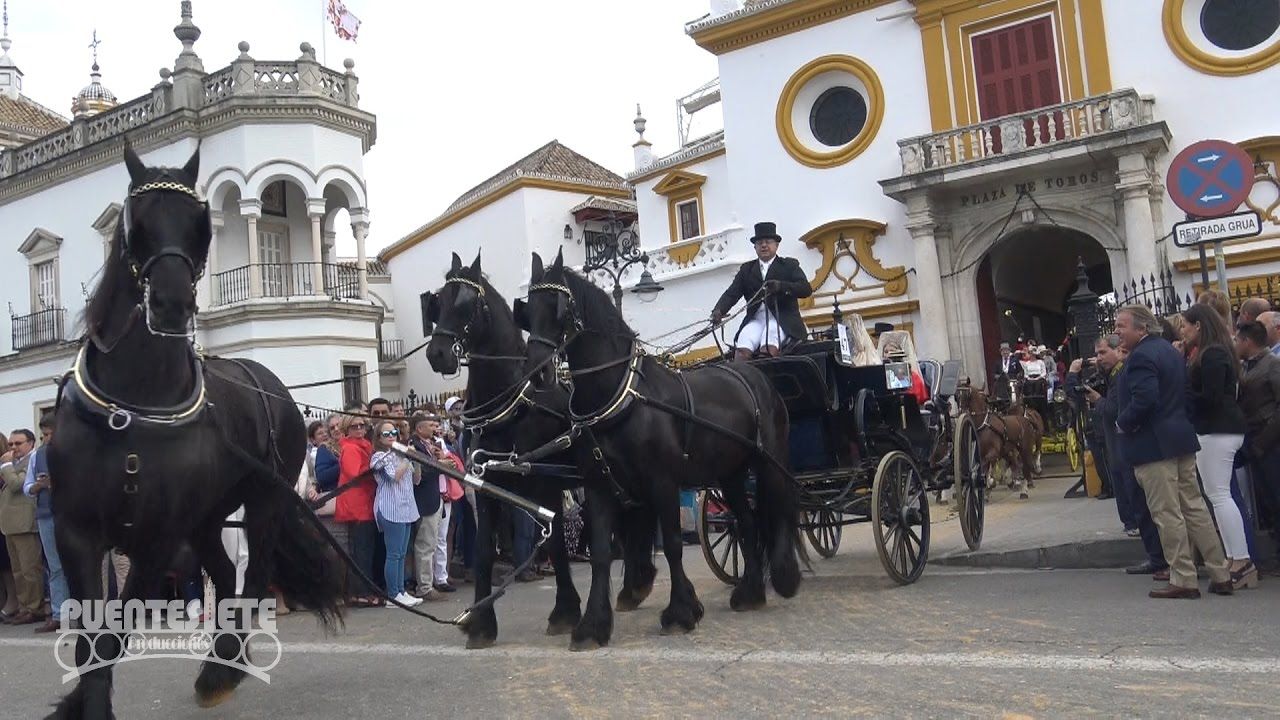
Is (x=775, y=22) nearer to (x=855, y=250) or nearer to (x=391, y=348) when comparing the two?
(x=855, y=250)

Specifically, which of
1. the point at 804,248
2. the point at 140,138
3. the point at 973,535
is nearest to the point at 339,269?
the point at 140,138

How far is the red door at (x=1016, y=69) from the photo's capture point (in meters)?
22.5

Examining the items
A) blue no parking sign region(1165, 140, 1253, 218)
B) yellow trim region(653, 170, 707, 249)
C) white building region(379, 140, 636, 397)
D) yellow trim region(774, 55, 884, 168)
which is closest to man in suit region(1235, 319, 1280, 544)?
blue no parking sign region(1165, 140, 1253, 218)

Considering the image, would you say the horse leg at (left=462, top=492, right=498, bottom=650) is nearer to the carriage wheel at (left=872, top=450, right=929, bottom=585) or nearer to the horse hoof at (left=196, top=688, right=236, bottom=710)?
the horse hoof at (left=196, top=688, right=236, bottom=710)

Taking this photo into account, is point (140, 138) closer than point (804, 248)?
No

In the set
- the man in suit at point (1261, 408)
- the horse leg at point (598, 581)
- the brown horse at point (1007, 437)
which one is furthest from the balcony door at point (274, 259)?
the man in suit at point (1261, 408)

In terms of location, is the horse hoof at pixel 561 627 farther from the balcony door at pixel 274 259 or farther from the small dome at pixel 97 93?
the small dome at pixel 97 93

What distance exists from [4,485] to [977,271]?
18.6 metres

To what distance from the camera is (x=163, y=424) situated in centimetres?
488

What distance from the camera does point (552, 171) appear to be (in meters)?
35.1

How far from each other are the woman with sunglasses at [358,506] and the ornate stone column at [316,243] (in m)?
16.1

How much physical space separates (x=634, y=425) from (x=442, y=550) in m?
4.67

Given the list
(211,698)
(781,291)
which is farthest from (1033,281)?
(211,698)

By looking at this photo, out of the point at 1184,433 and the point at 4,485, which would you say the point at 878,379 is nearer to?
the point at 1184,433
